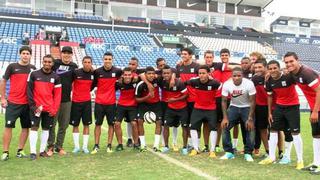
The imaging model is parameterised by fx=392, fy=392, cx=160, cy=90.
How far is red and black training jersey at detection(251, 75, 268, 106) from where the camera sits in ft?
26.1

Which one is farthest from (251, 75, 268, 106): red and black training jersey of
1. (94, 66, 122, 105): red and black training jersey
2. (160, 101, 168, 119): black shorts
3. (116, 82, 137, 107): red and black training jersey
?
(94, 66, 122, 105): red and black training jersey

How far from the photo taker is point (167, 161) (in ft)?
24.1

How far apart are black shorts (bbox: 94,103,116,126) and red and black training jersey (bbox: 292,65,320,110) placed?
12.5 feet

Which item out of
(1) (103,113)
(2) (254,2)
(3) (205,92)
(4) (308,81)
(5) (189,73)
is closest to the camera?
(4) (308,81)

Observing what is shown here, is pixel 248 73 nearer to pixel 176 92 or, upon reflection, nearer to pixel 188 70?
pixel 188 70

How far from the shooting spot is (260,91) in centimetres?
802

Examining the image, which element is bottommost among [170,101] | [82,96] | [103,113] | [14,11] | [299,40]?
[103,113]

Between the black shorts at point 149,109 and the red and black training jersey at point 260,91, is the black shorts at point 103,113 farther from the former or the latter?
the red and black training jersey at point 260,91

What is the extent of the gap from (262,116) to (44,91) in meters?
4.38

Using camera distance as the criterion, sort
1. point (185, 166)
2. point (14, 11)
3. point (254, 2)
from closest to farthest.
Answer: point (185, 166)
point (14, 11)
point (254, 2)

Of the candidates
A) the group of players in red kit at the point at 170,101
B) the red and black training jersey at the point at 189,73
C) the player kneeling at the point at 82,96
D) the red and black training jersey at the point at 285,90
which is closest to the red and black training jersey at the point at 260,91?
the group of players in red kit at the point at 170,101

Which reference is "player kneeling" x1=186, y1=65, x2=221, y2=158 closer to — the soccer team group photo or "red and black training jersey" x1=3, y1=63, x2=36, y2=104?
the soccer team group photo

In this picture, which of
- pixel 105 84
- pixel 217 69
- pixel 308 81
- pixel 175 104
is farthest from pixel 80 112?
pixel 308 81

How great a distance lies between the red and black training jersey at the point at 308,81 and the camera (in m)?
6.55
